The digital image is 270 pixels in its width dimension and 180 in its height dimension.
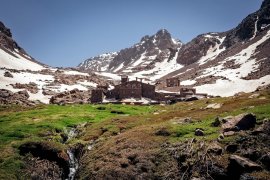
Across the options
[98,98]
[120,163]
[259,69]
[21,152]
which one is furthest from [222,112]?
[259,69]

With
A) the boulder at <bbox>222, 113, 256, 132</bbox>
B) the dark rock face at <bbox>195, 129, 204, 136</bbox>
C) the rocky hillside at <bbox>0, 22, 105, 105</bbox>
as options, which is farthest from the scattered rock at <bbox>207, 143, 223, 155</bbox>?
the rocky hillside at <bbox>0, 22, 105, 105</bbox>

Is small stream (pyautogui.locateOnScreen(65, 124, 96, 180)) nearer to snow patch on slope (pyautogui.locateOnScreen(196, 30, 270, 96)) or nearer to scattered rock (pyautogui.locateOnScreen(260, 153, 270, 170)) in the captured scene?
scattered rock (pyautogui.locateOnScreen(260, 153, 270, 170))

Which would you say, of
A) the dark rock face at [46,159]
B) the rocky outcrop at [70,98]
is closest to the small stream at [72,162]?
the dark rock face at [46,159]

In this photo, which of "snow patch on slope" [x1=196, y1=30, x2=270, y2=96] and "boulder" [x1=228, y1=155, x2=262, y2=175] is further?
"snow patch on slope" [x1=196, y1=30, x2=270, y2=96]

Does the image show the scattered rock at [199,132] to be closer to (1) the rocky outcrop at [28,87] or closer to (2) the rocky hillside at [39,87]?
(2) the rocky hillside at [39,87]

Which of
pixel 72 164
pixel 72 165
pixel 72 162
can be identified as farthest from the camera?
pixel 72 162

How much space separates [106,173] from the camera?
3309cm

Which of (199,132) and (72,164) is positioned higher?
(199,132)

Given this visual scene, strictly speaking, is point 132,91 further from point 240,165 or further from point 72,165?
point 240,165

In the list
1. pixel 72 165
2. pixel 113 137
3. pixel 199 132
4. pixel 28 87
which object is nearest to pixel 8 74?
pixel 28 87

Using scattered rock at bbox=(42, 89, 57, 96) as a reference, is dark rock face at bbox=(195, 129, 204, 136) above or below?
below

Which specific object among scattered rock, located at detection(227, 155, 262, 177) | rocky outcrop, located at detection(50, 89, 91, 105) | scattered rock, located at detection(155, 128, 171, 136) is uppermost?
rocky outcrop, located at detection(50, 89, 91, 105)

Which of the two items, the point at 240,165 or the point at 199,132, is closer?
the point at 240,165

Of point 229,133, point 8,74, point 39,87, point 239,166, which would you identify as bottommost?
point 239,166
